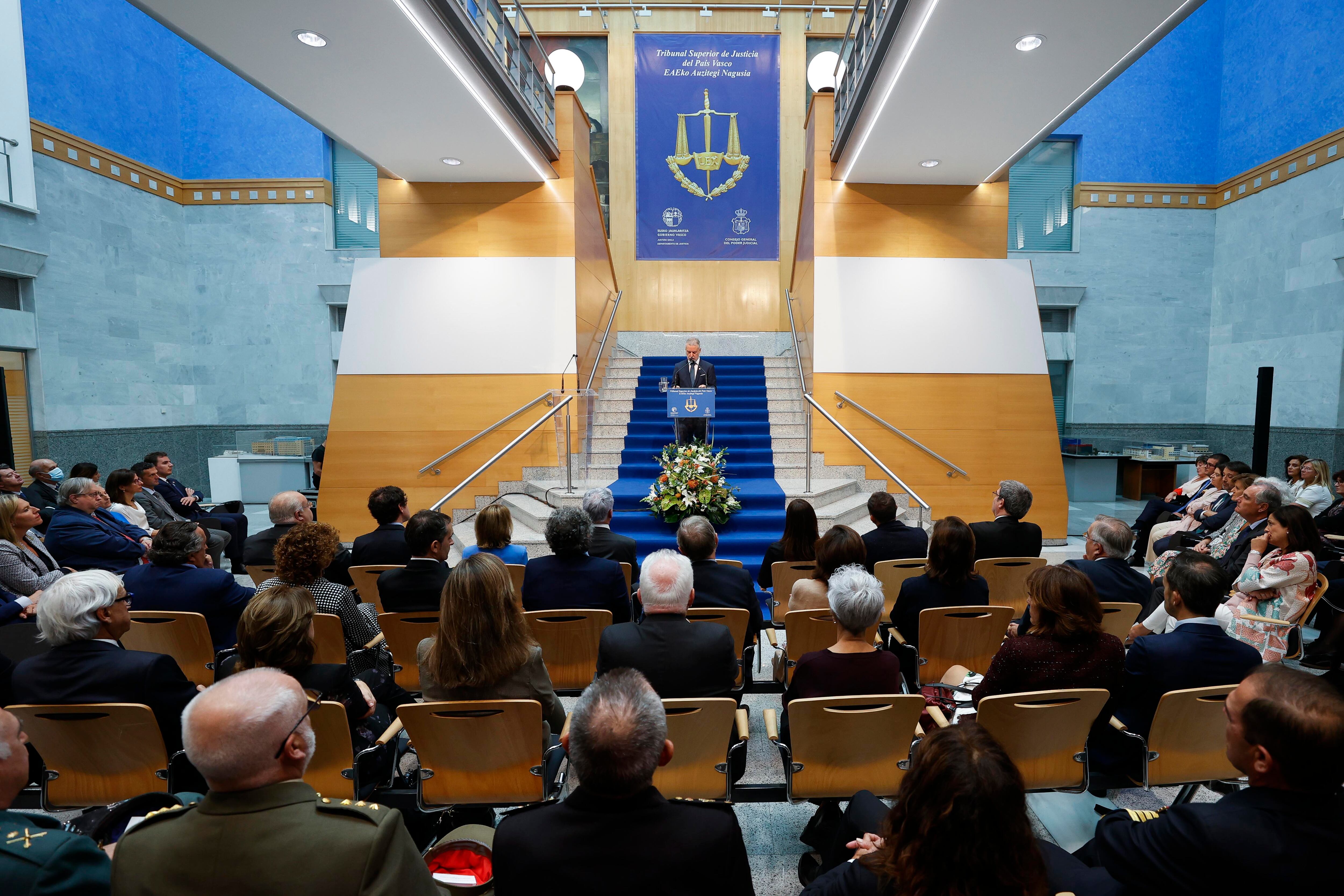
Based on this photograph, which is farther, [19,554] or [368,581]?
[368,581]

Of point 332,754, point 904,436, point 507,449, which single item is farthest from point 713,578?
point 904,436

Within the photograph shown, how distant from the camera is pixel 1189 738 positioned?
2.26 metres

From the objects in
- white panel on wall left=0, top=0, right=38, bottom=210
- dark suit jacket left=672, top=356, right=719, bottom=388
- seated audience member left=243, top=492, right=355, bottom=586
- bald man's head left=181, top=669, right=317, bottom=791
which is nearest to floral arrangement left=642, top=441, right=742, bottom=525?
dark suit jacket left=672, top=356, right=719, bottom=388

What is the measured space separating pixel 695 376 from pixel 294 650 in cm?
589

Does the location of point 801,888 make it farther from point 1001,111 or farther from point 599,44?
point 599,44

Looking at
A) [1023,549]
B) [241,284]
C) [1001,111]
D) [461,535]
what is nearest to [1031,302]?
[1001,111]

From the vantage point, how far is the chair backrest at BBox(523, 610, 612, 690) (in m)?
3.02

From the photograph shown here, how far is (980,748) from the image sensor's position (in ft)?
3.63

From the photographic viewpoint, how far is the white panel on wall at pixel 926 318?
310 inches

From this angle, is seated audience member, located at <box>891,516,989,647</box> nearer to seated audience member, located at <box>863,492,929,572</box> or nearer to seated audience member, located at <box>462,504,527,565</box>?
seated audience member, located at <box>863,492,929,572</box>

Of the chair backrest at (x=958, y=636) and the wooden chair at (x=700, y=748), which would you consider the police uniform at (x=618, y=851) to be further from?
the chair backrest at (x=958, y=636)

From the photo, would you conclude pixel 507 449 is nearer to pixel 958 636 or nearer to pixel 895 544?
pixel 895 544

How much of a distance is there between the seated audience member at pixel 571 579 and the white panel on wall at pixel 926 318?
529cm

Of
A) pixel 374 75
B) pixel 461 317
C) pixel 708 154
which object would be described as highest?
pixel 708 154
